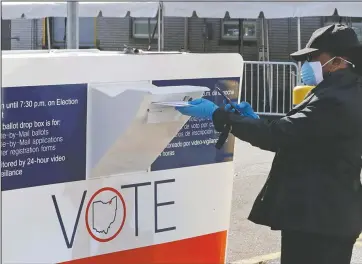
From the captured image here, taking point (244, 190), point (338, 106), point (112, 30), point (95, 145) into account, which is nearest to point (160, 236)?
point (95, 145)

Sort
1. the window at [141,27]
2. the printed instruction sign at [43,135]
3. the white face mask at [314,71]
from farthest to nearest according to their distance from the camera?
the window at [141,27] → the white face mask at [314,71] → the printed instruction sign at [43,135]

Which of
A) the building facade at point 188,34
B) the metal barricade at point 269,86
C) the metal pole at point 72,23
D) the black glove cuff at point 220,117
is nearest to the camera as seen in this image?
the black glove cuff at point 220,117

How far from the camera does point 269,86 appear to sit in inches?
475

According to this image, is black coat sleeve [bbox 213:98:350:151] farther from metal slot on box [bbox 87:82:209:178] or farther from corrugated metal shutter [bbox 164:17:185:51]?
corrugated metal shutter [bbox 164:17:185:51]

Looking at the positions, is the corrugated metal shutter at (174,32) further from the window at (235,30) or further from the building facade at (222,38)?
the window at (235,30)

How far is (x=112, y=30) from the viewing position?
15836 millimetres

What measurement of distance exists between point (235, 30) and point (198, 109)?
12.2 metres

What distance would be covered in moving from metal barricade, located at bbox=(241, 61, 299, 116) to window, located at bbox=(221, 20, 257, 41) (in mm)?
1848

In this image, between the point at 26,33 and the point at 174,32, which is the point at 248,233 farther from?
the point at 26,33

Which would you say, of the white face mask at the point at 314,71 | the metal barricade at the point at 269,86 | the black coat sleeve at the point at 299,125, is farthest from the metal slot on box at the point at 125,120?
the metal barricade at the point at 269,86

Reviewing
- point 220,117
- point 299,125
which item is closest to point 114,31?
point 220,117

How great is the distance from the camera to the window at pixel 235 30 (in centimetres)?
1455

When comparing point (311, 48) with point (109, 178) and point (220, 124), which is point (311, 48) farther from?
point (109, 178)

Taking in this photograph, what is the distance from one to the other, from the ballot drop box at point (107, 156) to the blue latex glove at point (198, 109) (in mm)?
48
